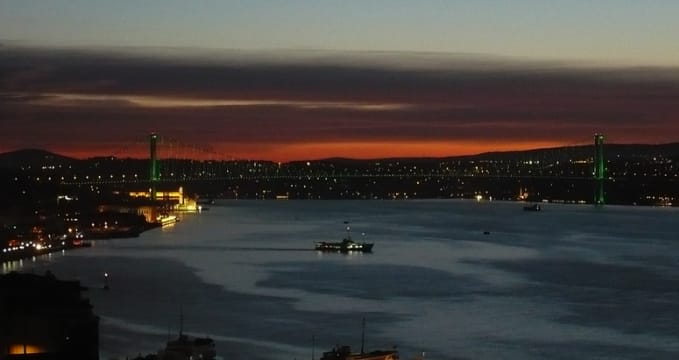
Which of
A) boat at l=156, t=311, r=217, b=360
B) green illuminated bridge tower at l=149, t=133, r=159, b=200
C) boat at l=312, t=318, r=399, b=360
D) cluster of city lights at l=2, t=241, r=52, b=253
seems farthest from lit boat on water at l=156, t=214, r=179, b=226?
boat at l=312, t=318, r=399, b=360

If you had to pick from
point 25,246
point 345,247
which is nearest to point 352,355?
point 25,246

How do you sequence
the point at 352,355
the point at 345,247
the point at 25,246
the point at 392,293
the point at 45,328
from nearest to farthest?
the point at 45,328 → the point at 352,355 → the point at 392,293 → the point at 25,246 → the point at 345,247

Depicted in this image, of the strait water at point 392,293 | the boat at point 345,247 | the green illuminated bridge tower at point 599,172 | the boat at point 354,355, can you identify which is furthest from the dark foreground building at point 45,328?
the green illuminated bridge tower at point 599,172

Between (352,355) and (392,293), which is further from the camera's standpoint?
(392,293)

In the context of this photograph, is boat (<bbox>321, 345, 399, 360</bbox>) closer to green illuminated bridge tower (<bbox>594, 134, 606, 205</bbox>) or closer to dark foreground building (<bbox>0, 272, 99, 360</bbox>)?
dark foreground building (<bbox>0, 272, 99, 360</bbox>)

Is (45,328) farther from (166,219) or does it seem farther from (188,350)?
(166,219)

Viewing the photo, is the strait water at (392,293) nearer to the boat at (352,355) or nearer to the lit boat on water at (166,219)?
the boat at (352,355)
